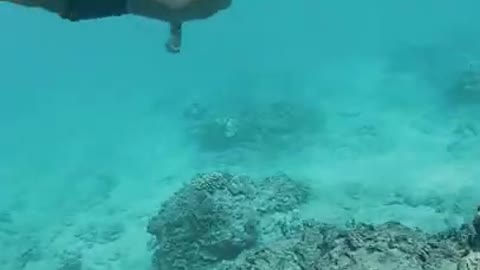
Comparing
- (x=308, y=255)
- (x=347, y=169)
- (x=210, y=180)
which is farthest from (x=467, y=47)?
(x=308, y=255)

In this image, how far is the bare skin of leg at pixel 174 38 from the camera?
4.21 metres

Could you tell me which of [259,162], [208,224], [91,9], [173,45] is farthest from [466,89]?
[91,9]

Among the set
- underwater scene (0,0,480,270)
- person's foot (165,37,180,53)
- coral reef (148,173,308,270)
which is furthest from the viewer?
coral reef (148,173,308,270)

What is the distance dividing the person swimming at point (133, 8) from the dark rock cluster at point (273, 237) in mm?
3052

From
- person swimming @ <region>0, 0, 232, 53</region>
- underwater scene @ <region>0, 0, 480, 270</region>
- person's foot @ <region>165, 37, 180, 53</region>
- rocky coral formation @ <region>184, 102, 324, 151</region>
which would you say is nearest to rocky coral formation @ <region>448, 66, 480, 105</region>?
underwater scene @ <region>0, 0, 480, 270</region>

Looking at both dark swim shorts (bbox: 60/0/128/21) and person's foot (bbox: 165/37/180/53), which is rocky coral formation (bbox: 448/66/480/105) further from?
dark swim shorts (bbox: 60/0/128/21)

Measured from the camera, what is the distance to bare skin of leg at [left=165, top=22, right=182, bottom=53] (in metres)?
4.21

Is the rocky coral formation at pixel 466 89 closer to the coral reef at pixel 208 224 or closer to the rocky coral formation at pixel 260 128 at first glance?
the rocky coral formation at pixel 260 128

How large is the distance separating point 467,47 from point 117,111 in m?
21.2

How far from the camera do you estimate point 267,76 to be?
4062 centimetres

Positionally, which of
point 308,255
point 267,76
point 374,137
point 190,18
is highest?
point 267,76

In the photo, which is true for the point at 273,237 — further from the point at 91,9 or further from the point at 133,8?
the point at 91,9

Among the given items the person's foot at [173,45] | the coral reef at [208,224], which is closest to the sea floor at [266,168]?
the coral reef at [208,224]

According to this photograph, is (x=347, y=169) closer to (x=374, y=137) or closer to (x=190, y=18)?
(x=374, y=137)
